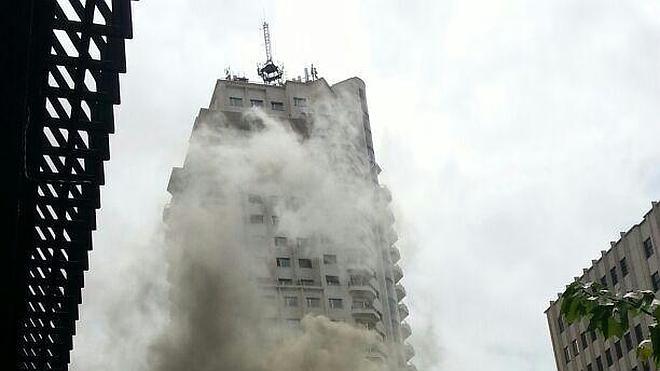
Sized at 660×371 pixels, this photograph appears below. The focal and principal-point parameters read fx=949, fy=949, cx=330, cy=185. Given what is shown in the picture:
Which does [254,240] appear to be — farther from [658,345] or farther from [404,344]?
[658,345]

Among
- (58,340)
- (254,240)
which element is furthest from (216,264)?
(58,340)

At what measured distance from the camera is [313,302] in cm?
6138

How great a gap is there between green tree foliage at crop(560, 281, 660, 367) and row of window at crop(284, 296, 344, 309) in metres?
56.4

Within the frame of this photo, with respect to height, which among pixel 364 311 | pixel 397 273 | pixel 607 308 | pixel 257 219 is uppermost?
pixel 257 219

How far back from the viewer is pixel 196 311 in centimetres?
4422

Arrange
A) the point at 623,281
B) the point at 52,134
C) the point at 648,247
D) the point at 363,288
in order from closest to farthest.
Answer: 1. the point at 52,134
2. the point at 648,247
3. the point at 623,281
4. the point at 363,288

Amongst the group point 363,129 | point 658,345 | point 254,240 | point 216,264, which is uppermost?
point 363,129

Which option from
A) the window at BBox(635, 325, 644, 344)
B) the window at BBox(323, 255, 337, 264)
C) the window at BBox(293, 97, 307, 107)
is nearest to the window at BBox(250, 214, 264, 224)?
the window at BBox(323, 255, 337, 264)

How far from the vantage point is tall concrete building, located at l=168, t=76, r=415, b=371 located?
59.0 meters

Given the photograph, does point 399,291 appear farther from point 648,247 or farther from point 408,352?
point 648,247

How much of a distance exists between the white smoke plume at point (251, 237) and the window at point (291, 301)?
9.98ft

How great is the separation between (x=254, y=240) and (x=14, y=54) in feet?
165

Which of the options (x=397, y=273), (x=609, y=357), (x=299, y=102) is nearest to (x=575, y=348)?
(x=609, y=357)

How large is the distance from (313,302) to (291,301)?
1576 mm
